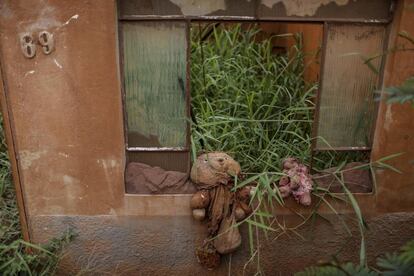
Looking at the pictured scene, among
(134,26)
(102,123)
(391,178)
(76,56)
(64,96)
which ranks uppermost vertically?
(134,26)

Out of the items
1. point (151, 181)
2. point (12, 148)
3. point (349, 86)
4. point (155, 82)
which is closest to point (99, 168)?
point (151, 181)

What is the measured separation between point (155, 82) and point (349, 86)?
1322mm

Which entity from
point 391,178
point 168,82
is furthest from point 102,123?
point 391,178

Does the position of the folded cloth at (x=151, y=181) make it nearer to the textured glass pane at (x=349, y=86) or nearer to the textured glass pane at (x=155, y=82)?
the textured glass pane at (x=155, y=82)

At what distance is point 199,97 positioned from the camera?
398cm

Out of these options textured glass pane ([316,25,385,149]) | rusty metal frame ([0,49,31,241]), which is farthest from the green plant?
rusty metal frame ([0,49,31,241])

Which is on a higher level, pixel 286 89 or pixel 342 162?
pixel 286 89

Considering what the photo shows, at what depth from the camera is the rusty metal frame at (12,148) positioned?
2.96 m

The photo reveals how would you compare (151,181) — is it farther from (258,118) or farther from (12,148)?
(258,118)

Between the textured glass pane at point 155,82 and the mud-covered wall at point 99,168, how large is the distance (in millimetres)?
130

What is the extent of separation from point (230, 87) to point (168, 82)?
111cm

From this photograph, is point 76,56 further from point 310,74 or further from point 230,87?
point 310,74

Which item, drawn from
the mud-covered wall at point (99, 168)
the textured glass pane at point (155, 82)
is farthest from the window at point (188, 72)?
the mud-covered wall at point (99, 168)

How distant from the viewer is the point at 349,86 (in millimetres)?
3160
